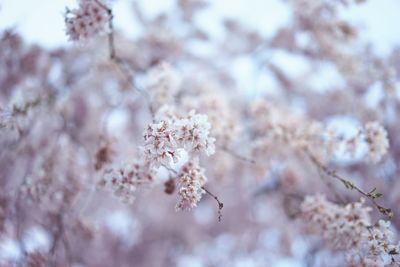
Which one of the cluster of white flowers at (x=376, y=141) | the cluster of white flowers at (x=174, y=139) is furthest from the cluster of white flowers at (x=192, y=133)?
the cluster of white flowers at (x=376, y=141)

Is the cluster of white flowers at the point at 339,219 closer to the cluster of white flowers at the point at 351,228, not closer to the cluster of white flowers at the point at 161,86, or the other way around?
the cluster of white flowers at the point at 351,228

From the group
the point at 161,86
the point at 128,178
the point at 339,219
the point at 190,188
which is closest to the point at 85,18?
the point at 161,86

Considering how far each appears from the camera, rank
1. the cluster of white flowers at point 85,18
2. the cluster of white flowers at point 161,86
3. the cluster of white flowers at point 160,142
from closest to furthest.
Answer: the cluster of white flowers at point 160,142 < the cluster of white flowers at point 85,18 < the cluster of white flowers at point 161,86

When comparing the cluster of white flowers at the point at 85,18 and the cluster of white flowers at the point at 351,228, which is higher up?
the cluster of white flowers at the point at 85,18

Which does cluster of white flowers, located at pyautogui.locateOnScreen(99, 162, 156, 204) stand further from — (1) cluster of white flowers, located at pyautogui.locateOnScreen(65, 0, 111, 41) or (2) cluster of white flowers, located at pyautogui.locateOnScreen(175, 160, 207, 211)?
(1) cluster of white flowers, located at pyautogui.locateOnScreen(65, 0, 111, 41)

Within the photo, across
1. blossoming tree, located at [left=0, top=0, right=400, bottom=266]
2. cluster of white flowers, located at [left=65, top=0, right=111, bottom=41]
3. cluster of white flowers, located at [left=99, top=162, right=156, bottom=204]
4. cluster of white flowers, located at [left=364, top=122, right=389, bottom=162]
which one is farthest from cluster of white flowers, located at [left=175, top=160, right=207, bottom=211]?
cluster of white flowers, located at [left=364, top=122, right=389, bottom=162]

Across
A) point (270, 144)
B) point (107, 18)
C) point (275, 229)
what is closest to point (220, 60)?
point (275, 229)

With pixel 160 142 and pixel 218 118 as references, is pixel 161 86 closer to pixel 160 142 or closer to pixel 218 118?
pixel 218 118
